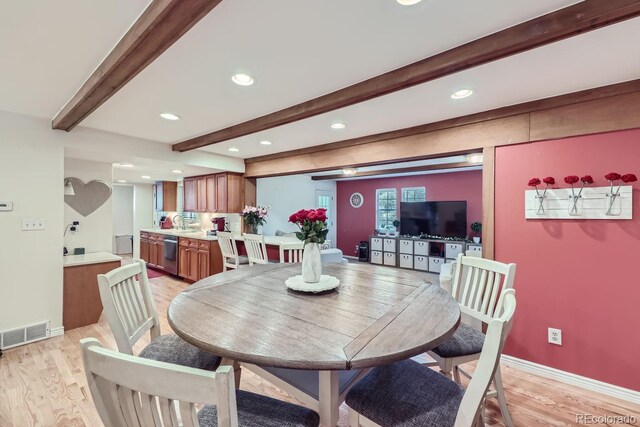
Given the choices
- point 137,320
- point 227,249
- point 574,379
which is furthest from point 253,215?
point 574,379

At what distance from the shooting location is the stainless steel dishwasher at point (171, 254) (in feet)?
17.7

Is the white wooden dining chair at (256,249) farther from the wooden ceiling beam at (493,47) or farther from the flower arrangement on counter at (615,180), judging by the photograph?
the flower arrangement on counter at (615,180)

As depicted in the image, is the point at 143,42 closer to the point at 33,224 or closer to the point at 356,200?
the point at 33,224

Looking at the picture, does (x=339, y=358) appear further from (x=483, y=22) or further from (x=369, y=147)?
(x=369, y=147)

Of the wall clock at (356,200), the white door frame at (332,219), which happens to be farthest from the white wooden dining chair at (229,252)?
the wall clock at (356,200)

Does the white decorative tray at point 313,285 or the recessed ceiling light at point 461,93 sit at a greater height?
the recessed ceiling light at point 461,93

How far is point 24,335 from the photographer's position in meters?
2.75

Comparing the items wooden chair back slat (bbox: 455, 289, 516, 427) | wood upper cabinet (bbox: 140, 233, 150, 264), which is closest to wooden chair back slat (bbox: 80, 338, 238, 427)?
wooden chair back slat (bbox: 455, 289, 516, 427)

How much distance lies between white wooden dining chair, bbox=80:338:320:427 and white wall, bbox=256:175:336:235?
4.84 metres

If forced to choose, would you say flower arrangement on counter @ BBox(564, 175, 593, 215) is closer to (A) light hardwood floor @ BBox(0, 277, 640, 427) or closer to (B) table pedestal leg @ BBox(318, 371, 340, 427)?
(A) light hardwood floor @ BBox(0, 277, 640, 427)

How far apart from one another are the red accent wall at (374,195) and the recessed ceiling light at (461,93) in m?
4.48

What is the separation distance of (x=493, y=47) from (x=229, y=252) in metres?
3.98

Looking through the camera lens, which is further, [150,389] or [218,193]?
[218,193]

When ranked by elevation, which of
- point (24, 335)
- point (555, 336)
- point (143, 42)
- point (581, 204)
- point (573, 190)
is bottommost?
point (24, 335)
